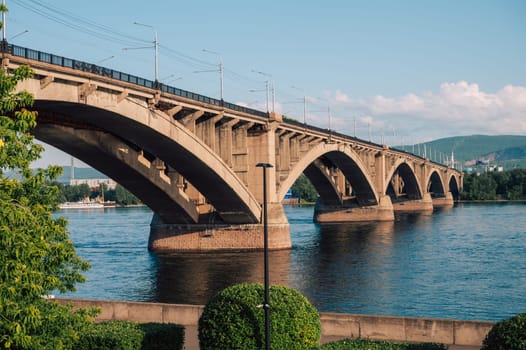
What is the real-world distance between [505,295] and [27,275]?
31.2m

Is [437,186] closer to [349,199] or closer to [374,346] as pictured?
[349,199]

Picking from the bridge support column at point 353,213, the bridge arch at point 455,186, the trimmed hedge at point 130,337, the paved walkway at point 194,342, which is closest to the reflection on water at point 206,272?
the paved walkway at point 194,342

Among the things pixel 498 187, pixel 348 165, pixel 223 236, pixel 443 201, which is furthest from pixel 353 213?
pixel 498 187

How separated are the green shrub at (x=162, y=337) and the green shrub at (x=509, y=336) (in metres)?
8.19

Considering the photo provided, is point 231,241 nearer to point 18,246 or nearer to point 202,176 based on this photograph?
point 202,176

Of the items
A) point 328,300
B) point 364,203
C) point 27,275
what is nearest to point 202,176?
point 328,300

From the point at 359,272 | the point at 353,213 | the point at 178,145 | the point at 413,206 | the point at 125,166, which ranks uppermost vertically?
the point at 178,145

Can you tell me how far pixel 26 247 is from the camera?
38.9ft

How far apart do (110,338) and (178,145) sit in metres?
31.3

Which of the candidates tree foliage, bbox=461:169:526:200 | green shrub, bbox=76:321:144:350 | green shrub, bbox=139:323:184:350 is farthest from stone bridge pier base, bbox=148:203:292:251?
tree foliage, bbox=461:169:526:200

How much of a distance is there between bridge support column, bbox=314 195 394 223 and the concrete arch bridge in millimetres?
20676

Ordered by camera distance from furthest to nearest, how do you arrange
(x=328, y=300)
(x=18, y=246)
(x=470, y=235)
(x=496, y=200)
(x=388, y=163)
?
(x=496, y=200)
(x=388, y=163)
(x=470, y=235)
(x=328, y=300)
(x=18, y=246)

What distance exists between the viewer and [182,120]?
49469 millimetres

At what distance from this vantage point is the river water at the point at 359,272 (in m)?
35.4
